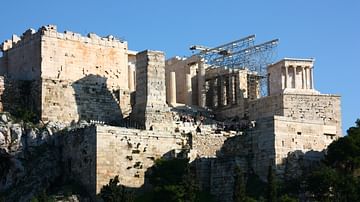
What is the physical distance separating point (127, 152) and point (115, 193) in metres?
6.58

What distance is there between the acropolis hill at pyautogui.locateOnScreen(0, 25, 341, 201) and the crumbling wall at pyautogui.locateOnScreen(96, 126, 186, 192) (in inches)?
2.4

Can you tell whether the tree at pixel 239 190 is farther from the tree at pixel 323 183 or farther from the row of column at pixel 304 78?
the row of column at pixel 304 78

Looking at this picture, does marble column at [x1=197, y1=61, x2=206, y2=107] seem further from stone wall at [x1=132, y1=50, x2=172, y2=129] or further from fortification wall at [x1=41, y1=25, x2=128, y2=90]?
stone wall at [x1=132, y1=50, x2=172, y2=129]

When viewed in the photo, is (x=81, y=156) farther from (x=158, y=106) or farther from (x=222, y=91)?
(x=222, y=91)

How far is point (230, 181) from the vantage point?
7294 centimetres

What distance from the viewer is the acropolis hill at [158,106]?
73438 mm

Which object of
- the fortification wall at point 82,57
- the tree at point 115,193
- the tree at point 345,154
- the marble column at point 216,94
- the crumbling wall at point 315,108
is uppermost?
the fortification wall at point 82,57

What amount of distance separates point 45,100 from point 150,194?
35.3 feet

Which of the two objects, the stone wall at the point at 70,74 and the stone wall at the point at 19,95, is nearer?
the stone wall at the point at 19,95

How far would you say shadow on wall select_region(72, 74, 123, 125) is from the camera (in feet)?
263

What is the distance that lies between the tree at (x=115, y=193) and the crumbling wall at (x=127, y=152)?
1.97 m

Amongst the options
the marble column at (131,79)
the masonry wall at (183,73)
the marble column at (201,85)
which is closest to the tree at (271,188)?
the marble column at (131,79)

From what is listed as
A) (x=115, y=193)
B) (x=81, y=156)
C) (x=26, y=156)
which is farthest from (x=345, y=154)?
(x=26, y=156)

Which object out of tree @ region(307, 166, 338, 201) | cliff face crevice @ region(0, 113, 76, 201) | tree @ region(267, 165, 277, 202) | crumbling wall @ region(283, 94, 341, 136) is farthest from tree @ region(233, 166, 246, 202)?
crumbling wall @ region(283, 94, 341, 136)
